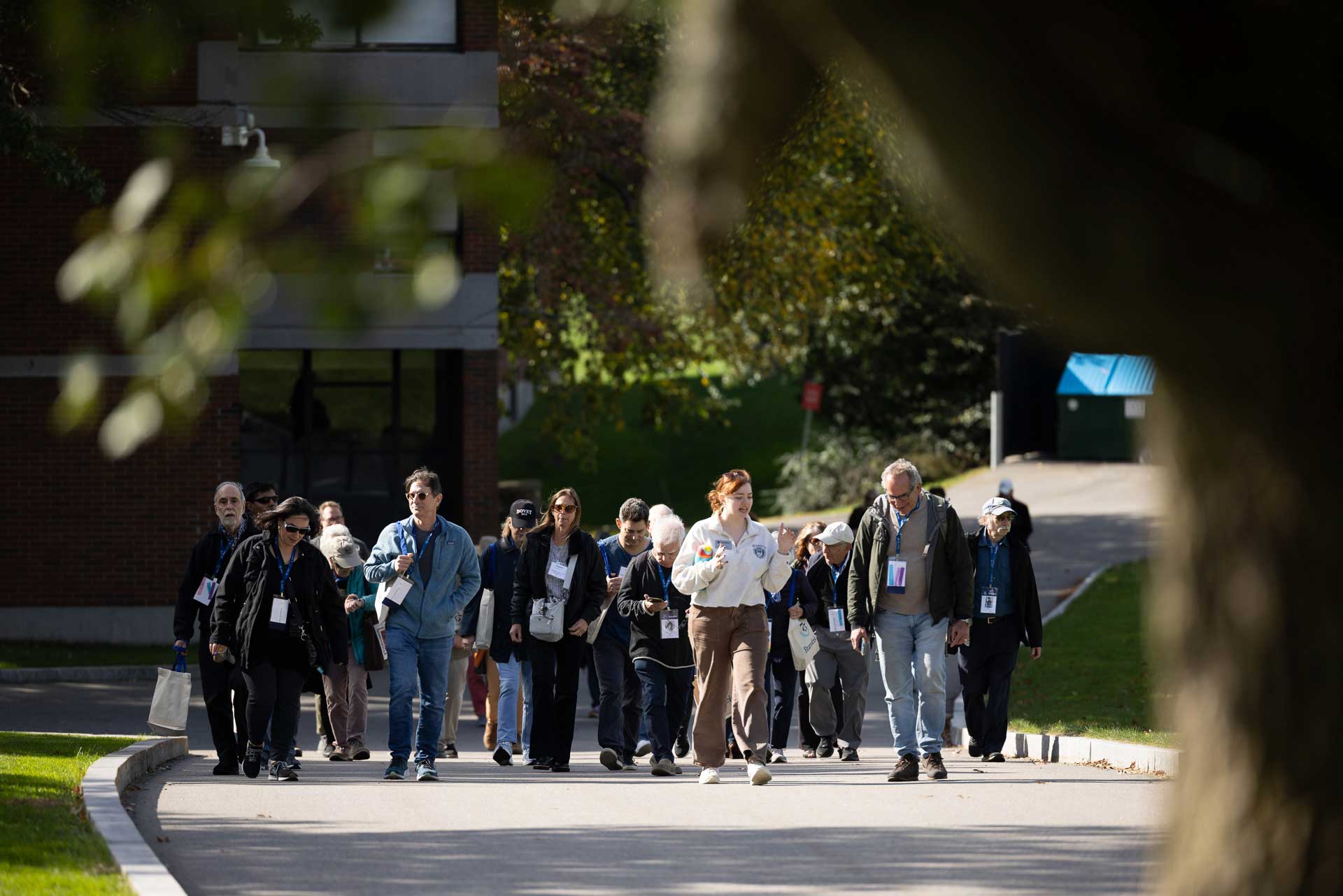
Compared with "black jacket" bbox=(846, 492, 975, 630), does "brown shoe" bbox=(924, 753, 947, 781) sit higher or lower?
lower

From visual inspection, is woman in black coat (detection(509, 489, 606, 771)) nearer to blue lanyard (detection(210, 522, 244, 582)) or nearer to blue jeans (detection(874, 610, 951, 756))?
blue lanyard (detection(210, 522, 244, 582))

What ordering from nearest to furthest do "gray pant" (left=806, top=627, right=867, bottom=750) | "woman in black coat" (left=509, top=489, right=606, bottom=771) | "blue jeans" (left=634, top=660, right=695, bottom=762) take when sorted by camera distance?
"blue jeans" (left=634, top=660, right=695, bottom=762), "woman in black coat" (left=509, top=489, right=606, bottom=771), "gray pant" (left=806, top=627, right=867, bottom=750)

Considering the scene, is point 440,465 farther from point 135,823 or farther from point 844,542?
point 135,823

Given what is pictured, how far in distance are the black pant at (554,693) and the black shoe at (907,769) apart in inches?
93.7

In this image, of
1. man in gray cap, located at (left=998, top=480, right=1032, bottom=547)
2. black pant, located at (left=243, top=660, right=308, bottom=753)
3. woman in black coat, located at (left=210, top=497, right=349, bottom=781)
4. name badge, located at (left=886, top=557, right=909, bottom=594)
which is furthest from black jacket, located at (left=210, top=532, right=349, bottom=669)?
man in gray cap, located at (left=998, top=480, right=1032, bottom=547)

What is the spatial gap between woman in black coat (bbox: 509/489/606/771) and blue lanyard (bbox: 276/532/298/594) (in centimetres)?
178

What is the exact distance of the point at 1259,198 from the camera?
135 inches

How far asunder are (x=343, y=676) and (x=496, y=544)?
5.24 feet

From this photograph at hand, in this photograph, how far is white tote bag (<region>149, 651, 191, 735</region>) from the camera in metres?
13.1

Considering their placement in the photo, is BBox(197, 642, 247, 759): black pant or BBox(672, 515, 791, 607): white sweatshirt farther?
BBox(197, 642, 247, 759): black pant

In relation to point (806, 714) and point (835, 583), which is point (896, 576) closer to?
point (835, 583)

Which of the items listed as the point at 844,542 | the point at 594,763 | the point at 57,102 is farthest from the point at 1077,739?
the point at 57,102

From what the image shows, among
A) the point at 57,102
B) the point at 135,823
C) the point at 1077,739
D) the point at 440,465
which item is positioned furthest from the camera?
the point at 440,465

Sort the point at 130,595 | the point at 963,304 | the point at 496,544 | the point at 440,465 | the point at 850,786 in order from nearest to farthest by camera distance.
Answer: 1. the point at 850,786
2. the point at 496,544
3. the point at 130,595
4. the point at 440,465
5. the point at 963,304
